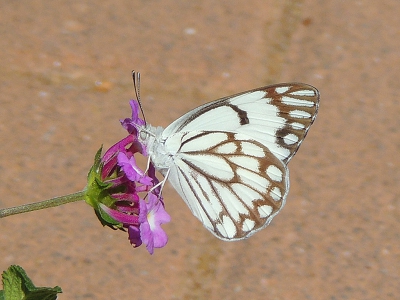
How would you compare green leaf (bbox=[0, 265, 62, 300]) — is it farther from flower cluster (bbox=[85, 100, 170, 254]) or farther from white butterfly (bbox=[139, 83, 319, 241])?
white butterfly (bbox=[139, 83, 319, 241])

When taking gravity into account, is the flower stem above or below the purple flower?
above

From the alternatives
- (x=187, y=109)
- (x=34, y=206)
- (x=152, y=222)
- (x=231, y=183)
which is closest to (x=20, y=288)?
(x=34, y=206)

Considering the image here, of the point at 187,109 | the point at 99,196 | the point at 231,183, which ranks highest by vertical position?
the point at 99,196

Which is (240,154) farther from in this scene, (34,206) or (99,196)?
(34,206)

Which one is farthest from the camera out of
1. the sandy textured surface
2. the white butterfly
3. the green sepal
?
the sandy textured surface

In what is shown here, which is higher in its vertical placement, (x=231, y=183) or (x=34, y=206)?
(x=34, y=206)

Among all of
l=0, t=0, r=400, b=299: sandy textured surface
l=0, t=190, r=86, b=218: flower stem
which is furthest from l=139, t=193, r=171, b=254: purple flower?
l=0, t=0, r=400, b=299: sandy textured surface

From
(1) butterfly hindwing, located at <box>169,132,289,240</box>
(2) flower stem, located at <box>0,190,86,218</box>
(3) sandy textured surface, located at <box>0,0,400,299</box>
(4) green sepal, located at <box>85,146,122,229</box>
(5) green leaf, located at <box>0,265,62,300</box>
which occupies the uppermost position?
(2) flower stem, located at <box>0,190,86,218</box>
